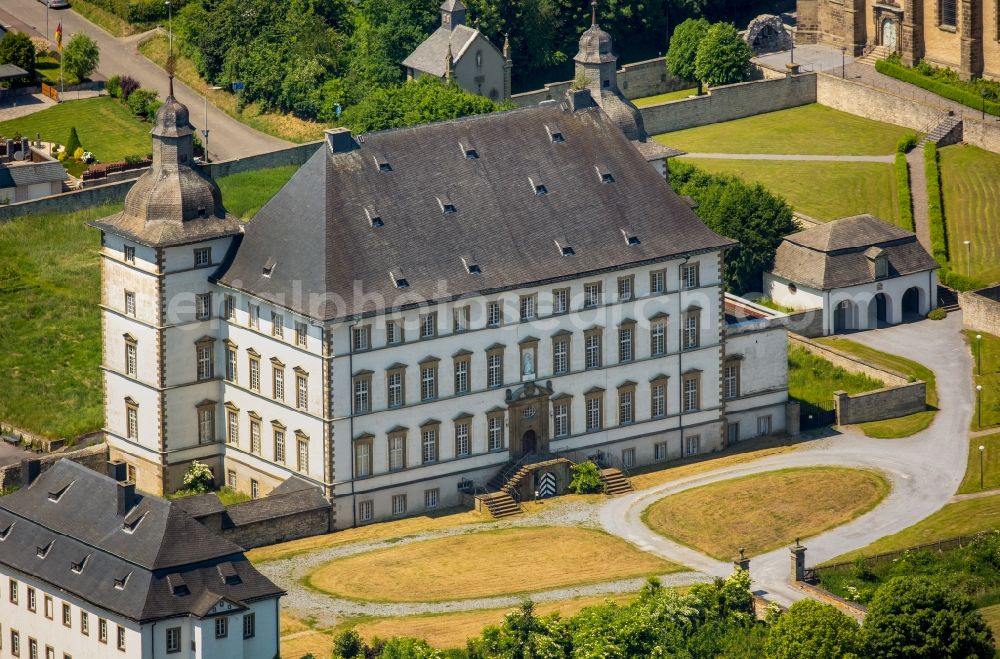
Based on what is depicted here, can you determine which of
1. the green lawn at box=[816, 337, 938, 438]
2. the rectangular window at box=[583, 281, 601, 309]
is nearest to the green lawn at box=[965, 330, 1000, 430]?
the green lawn at box=[816, 337, 938, 438]

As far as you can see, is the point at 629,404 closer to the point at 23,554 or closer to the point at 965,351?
the point at 965,351

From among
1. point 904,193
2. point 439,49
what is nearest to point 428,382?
point 904,193

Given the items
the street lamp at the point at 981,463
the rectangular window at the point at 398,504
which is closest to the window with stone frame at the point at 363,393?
the rectangular window at the point at 398,504

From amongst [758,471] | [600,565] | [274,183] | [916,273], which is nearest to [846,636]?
[600,565]

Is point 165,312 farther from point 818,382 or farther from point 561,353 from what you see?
point 818,382

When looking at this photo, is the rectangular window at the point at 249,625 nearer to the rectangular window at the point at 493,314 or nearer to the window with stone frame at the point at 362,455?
the window with stone frame at the point at 362,455

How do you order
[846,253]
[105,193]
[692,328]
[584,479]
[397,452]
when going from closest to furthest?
[397,452] < [584,479] < [692,328] < [846,253] < [105,193]

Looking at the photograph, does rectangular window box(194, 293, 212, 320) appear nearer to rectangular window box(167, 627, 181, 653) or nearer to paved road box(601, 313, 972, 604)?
paved road box(601, 313, 972, 604)
